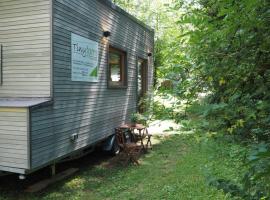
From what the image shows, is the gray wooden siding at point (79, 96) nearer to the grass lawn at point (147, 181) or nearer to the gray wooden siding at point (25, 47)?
the gray wooden siding at point (25, 47)

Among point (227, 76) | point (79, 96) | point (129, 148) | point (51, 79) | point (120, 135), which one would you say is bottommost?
point (129, 148)

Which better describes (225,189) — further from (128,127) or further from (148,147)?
(148,147)

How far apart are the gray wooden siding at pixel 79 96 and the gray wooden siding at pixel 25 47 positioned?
15 cm

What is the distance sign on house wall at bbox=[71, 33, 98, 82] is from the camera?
548cm

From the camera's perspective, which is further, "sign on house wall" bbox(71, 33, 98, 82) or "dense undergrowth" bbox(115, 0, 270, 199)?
"sign on house wall" bbox(71, 33, 98, 82)

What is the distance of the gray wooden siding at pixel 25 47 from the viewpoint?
4805 millimetres

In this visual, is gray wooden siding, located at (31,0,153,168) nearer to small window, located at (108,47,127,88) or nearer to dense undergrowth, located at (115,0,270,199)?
small window, located at (108,47,127,88)

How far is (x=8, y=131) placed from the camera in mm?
4391

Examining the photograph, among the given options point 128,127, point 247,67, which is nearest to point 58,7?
point 128,127

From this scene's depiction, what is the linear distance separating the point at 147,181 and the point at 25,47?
3042mm

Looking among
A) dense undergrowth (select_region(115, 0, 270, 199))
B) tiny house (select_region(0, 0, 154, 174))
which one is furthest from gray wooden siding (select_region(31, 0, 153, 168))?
dense undergrowth (select_region(115, 0, 270, 199))

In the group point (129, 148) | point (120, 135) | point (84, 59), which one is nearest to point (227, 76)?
point (84, 59)

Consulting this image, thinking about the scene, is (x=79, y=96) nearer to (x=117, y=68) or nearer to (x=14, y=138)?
(x=14, y=138)

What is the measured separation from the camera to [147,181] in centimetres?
551
